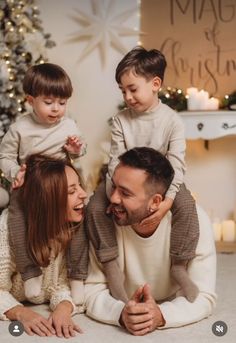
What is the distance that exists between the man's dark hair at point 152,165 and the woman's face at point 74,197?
20 cm

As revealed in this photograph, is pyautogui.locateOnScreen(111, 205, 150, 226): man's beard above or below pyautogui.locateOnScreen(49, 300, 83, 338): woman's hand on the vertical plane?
above

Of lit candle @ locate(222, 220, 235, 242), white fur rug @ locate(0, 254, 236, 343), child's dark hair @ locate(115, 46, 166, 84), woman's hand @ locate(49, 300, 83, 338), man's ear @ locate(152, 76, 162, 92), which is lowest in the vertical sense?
lit candle @ locate(222, 220, 235, 242)

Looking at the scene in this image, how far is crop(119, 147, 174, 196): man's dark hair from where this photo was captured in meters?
2.35

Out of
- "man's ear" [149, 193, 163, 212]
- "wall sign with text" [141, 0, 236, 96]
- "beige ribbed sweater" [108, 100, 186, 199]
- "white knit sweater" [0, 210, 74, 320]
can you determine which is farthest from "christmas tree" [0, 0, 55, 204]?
"man's ear" [149, 193, 163, 212]

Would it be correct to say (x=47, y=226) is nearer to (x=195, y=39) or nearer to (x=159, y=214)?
(x=159, y=214)

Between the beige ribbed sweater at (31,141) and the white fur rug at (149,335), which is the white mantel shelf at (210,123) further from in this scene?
the white fur rug at (149,335)

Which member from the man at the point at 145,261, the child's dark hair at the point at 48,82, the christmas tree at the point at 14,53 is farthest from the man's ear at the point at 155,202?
the christmas tree at the point at 14,53

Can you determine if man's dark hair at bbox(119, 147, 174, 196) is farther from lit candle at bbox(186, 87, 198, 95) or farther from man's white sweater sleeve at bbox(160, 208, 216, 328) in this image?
lit candle at bbox(186, 87, 198, 95)

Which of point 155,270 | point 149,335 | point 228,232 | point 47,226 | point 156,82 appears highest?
point 156,82

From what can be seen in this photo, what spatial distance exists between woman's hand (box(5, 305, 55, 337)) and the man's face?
1.55 ft

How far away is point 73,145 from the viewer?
8.43 feet

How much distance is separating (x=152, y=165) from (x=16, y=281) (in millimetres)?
748

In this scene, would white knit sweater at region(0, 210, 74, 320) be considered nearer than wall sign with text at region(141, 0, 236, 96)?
Yes

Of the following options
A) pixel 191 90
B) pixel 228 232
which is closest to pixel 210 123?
pixel 191 90
